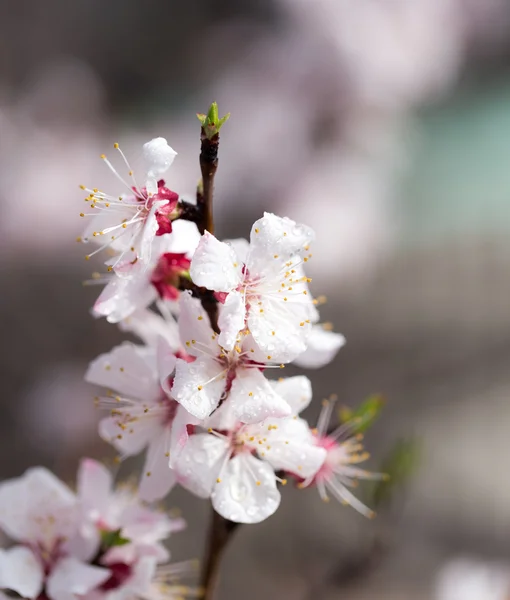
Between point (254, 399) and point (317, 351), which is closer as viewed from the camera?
point (254, 399)

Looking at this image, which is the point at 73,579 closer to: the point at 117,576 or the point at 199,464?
the point at 117,576

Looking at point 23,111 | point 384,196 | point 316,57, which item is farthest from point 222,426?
point 23,111

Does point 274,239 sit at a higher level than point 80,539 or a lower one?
higher

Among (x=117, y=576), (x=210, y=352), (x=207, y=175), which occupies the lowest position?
(x=117, y=576)

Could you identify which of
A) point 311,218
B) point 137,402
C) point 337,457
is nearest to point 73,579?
point 137,402

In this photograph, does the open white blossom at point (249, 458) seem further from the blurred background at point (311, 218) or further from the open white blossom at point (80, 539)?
the blurred background at point (311, 218)

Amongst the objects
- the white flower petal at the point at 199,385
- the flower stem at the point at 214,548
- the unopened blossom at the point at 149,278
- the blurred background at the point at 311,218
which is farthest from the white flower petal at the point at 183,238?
the blurred background at the point at 311,218

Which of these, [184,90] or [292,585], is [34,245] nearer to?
[184,90]
